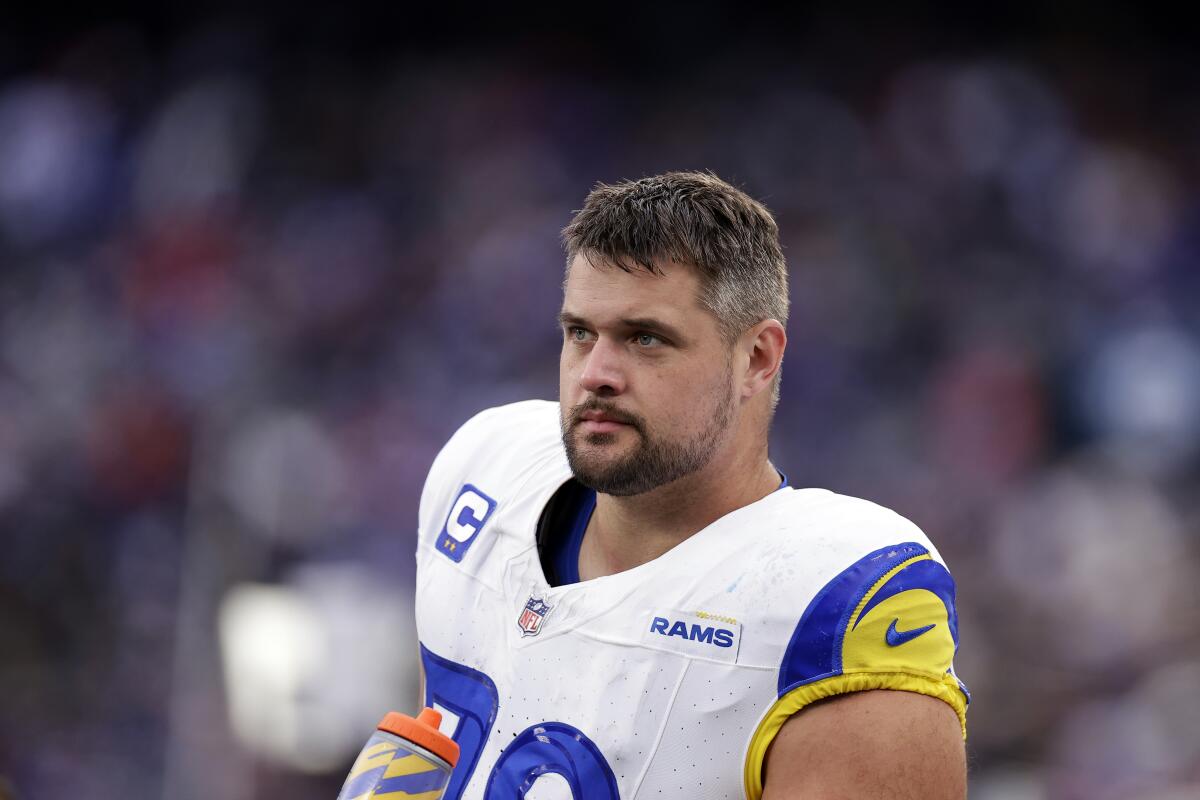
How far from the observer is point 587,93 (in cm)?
933

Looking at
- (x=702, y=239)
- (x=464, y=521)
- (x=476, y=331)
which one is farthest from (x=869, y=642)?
(x=476, y=331)

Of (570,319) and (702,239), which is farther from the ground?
(702,239)

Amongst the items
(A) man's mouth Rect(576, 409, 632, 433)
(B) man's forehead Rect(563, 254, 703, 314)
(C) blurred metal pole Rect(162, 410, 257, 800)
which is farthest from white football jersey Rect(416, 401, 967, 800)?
(C) blurred metal pole Rect(162, 410, 257, 800)

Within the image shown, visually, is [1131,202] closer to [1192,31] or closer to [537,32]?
[1192,31]

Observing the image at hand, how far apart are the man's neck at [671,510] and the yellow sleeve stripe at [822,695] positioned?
39 centimetres

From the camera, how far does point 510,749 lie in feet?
7.39

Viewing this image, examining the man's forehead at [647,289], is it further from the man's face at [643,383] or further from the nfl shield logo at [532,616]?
the nfl shield logo at [532,616]

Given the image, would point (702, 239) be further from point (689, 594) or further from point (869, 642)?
point (869, 642)

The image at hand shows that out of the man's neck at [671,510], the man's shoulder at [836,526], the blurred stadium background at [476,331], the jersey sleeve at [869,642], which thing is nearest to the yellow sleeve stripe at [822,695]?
the jersey sleeve at [869,642]

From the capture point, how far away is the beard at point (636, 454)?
2.19 m

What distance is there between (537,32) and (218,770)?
18.9ft

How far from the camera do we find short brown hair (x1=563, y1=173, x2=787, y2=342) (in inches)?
86.3

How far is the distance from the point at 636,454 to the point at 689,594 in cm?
24

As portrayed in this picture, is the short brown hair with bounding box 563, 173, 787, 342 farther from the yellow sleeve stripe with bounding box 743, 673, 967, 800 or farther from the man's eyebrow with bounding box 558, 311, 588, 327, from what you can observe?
the yellow sleeve stripe with bounding box 743, 673, 967, 800
